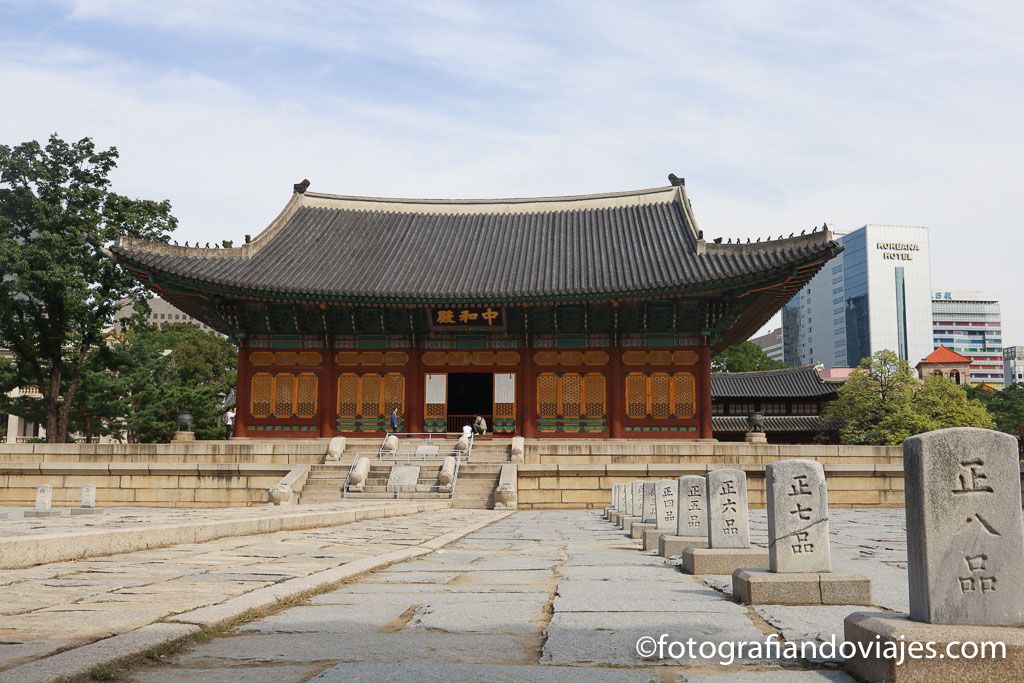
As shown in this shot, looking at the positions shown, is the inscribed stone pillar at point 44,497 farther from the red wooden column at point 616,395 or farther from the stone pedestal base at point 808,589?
the red wooden column at point 616,395

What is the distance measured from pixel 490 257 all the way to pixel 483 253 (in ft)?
1.95

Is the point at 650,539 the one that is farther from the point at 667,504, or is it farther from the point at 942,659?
the point at 942,659

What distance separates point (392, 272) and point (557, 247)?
6.45 meters

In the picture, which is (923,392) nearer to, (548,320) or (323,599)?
(548,320)

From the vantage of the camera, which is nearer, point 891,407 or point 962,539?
point 962,539

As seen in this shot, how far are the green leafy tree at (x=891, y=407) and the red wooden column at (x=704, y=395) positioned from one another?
53.2ft

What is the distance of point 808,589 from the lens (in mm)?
5355

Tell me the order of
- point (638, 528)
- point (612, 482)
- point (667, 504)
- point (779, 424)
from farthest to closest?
point (779, 424) → point (612, 482) → point (638, 528) → point (667, 504)

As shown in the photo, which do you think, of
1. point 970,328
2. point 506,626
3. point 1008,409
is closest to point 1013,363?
point 970,328

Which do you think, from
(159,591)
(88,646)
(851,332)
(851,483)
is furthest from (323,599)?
(851,332)

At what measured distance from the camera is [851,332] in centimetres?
12938

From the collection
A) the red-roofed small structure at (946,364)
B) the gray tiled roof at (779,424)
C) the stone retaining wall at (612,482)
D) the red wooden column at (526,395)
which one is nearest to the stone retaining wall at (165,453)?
the stone retaining wall at (612,482)

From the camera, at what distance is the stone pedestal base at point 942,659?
11.1 feet

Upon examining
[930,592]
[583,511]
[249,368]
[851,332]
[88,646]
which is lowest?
[583,511]
